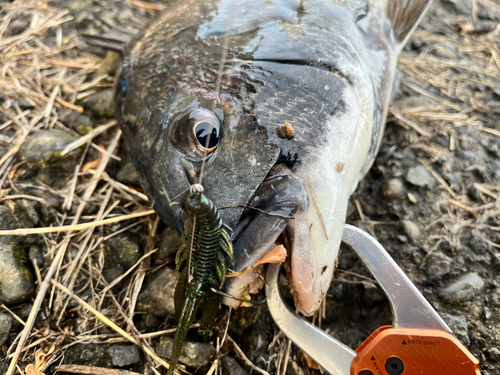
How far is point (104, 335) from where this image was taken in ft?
6.54

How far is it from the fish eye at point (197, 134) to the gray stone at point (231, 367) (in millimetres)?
1086

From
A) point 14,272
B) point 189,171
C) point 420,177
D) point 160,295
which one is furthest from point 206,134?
point 420,177

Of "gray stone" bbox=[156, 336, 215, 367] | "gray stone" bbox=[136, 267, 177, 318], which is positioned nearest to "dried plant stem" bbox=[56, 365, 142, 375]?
"gray stone" bbox=[156, 336, 215, 367]

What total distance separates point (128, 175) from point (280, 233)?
145 centimetres

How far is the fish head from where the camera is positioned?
1588mm

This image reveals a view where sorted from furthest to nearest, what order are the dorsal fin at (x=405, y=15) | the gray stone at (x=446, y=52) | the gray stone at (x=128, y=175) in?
the gray stone at (x=446, y=52) → the dorsal fin at (x=405, y=15) → the gray stone at (x=128, y=175)

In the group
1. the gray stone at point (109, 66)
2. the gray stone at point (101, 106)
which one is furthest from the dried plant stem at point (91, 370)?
the gray stone at point (109, 66)

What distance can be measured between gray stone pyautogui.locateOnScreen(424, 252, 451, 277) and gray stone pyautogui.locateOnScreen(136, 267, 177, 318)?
150 cm

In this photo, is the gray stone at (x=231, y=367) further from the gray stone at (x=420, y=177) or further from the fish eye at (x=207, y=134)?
the gray stone at (x=420, y=177)

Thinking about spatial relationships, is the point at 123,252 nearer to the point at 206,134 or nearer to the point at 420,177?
the point at 206,134

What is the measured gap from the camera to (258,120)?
1.72 metres

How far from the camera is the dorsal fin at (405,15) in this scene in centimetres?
286

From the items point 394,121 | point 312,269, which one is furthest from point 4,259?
point 394,121

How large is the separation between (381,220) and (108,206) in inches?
72.6
